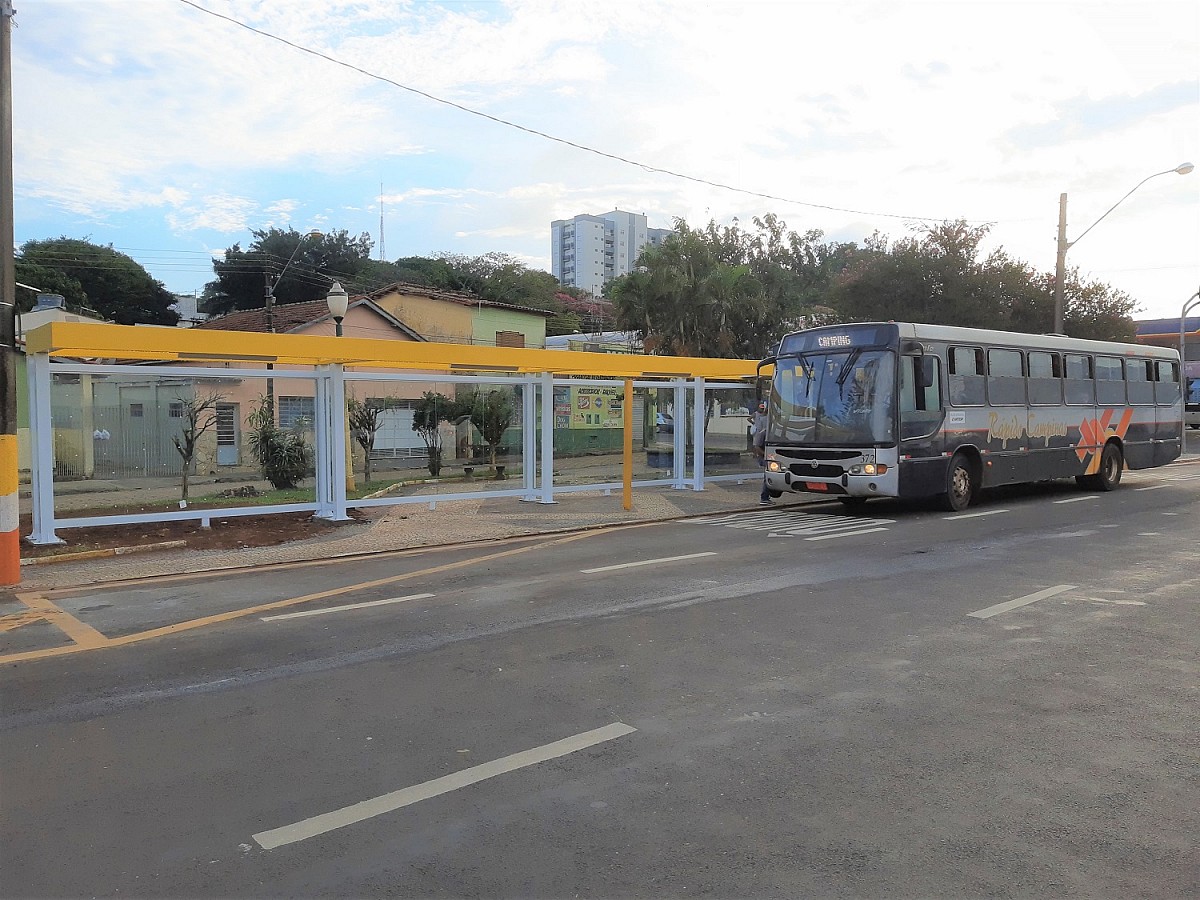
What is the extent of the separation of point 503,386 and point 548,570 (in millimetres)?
7048

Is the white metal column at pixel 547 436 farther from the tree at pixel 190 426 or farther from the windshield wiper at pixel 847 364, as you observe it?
the tree at pixel 190 426

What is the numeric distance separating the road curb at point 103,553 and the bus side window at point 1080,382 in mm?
16174

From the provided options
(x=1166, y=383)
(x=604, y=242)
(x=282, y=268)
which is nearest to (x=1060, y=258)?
(x=1166, y=383)

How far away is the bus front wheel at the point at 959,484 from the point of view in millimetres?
14906

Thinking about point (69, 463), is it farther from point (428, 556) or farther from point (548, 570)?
point (548, 570)

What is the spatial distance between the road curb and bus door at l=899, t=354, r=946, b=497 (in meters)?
10.7

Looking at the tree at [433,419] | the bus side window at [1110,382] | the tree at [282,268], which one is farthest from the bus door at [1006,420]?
the tree at [282,268]

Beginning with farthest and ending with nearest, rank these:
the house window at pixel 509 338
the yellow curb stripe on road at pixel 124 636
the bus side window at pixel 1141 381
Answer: the house window at pixel 509 338 → the bus side window at pixel 1141 381 → the yellow curb stripe on road at pixel 124 636

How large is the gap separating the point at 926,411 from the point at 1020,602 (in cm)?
673

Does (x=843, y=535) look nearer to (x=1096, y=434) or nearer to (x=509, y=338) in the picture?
(x=1096, y=434)

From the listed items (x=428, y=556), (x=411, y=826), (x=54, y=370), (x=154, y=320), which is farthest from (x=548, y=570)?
(x=154, y=320)

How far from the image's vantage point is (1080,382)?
58.9ft

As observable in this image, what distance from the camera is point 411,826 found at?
3.81m

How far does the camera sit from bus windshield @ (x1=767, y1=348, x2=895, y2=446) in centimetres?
1410
